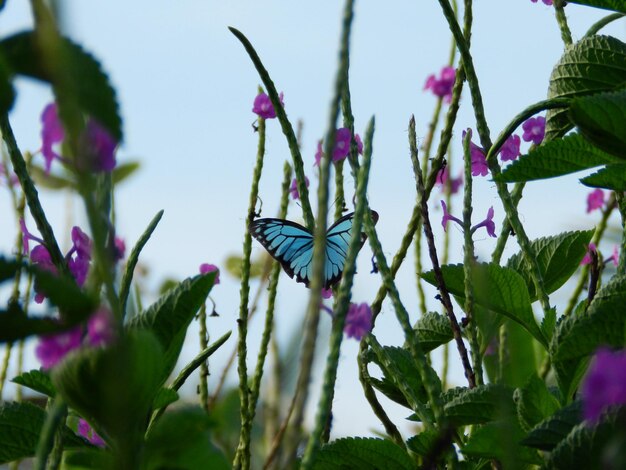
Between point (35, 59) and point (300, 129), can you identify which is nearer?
point (35, 59)

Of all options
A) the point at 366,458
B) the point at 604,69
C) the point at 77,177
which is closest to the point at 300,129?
the point at 604,69

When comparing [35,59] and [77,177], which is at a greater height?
[35,59]

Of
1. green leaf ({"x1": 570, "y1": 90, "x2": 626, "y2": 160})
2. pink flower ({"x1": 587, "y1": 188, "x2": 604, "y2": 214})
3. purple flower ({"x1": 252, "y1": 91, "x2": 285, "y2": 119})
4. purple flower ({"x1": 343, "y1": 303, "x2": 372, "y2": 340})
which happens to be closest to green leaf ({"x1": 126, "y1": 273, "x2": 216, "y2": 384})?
purple flower ({"x1": 343, "y1": 303, "x2": 372, "y2": 340})

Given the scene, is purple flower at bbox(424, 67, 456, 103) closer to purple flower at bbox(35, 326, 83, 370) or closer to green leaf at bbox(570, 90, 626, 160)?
green leaf at bbox(570, 90, 626, 160)

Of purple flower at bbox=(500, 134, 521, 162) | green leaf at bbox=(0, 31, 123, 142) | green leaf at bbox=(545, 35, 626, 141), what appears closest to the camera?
green leaf at bbox=(0, 31, 123, 142)

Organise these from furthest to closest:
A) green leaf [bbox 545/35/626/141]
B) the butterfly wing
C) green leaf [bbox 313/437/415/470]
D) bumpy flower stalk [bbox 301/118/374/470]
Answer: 1. the butterfly wing
2. green leaf [bbox 545/35/626/141]
3. green leaf [bbox 313/437/415/470]
4. bumpy flower stalk [bbox 301/118/374/470]

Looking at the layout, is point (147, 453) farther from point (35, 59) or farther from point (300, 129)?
point (300, 129)
